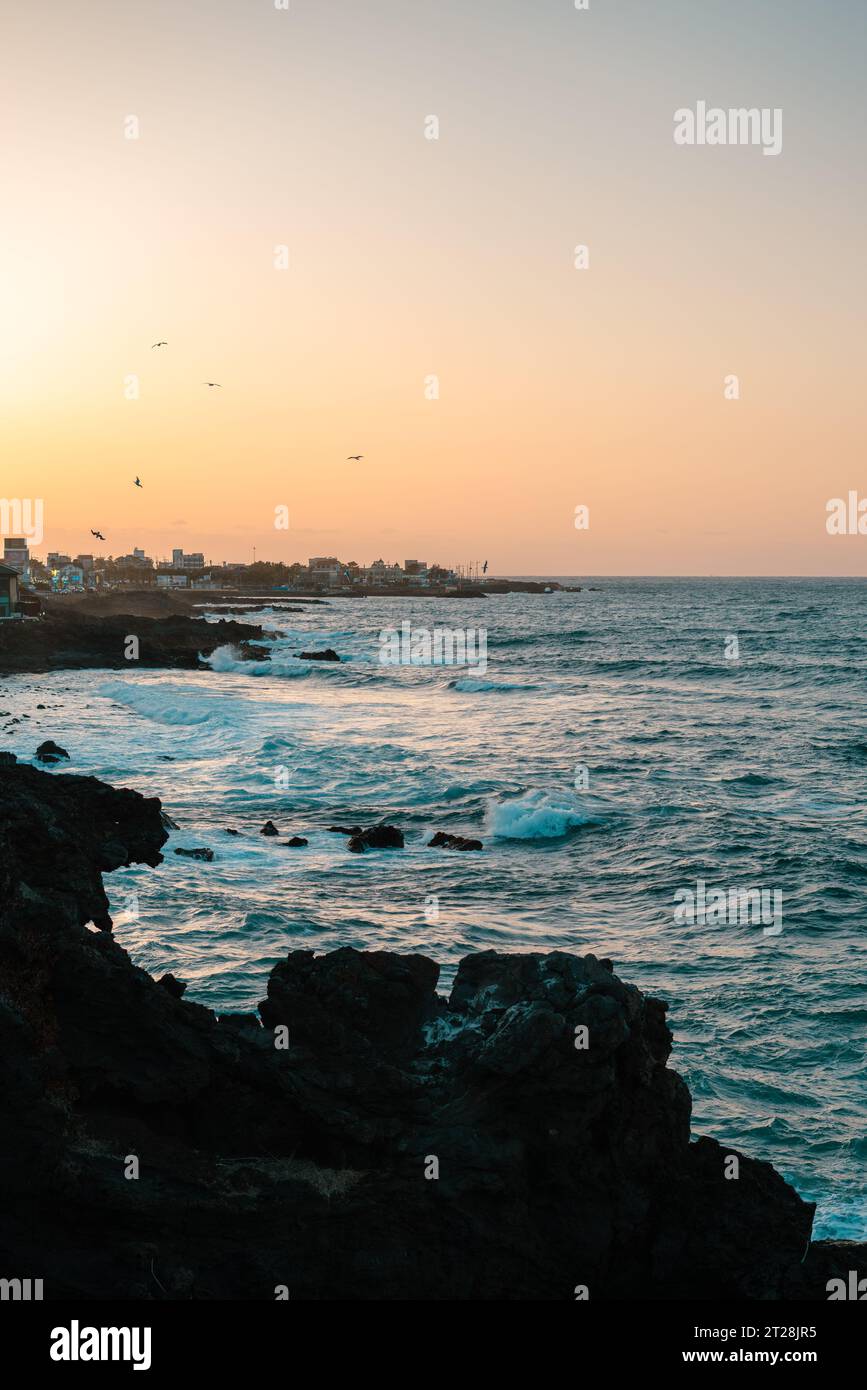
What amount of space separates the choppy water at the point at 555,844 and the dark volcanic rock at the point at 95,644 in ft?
17.0

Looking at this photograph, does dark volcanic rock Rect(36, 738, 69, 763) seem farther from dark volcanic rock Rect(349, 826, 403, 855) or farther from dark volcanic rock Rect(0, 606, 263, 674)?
dark volcanic rock Rect(0, 606, 263, 674)

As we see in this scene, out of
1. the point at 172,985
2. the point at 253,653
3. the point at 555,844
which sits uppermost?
the point at 253,653

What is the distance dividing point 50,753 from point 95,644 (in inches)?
1680

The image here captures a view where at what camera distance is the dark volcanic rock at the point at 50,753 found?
102ft

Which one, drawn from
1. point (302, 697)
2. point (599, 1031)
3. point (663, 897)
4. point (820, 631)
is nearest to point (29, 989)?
point (599, 1031)

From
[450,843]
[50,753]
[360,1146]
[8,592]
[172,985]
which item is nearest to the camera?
[360,1146]

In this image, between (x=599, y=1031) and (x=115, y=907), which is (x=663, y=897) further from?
(x=599, y=1031)

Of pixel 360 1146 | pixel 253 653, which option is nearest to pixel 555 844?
pixel 360 1146

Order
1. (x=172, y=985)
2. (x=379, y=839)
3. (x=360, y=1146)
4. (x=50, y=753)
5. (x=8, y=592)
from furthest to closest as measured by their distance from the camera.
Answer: (x=8, y=592)
(x=50, y=753)
(x=379, y=839)
(x=172, y=985)
(x=360, y=1146)

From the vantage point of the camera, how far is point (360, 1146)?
9.05 metres

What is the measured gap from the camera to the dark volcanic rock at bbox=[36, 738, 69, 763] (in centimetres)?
3114

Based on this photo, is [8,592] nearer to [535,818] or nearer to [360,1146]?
[535,818]

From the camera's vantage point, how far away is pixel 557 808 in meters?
28.3
